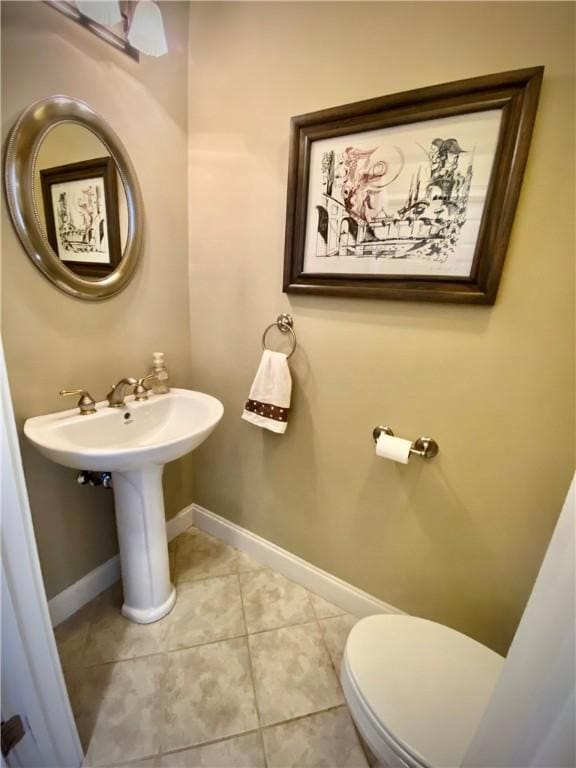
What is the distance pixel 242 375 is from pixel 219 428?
0.32m

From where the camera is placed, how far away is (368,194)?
0.99m

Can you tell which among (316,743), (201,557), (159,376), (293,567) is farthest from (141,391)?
(316,743)

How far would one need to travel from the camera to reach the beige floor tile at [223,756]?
879 millimetres

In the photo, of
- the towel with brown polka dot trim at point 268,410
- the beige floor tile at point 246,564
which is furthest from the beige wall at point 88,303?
the beige floor tile at point 246,564

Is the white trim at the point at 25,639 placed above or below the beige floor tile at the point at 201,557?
above

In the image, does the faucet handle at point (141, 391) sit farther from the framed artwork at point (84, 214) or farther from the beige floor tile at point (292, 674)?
the beige floor tile at point (292, 674)

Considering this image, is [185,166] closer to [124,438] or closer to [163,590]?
[124,438]

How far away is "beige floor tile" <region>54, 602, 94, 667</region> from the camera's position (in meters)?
1.12

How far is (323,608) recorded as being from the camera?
1.37m

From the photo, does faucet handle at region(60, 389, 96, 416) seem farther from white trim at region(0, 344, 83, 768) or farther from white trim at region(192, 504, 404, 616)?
white trim at region(192, 504, 404, 616)

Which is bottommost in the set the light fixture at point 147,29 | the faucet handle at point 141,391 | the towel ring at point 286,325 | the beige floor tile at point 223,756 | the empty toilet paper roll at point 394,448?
the beige floor tile at point 223,756

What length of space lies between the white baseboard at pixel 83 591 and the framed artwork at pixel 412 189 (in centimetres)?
144

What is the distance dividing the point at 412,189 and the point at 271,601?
5.40 ft

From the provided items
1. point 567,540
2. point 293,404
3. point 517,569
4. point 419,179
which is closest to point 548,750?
point 567,540
